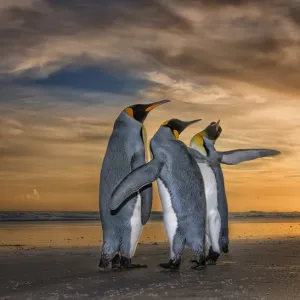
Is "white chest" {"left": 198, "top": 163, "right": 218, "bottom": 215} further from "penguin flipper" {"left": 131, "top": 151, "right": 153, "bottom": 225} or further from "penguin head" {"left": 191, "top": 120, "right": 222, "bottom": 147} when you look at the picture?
"penguin flipper" {"left": 131, "top": 151, "right": 153, "bottom": 225}

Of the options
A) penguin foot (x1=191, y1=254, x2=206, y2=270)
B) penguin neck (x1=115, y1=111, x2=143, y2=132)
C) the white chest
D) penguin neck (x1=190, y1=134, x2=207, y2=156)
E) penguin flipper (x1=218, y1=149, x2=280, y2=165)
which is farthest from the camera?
penguin flipper (x1=218, y1=149, x2=280, y2=165)

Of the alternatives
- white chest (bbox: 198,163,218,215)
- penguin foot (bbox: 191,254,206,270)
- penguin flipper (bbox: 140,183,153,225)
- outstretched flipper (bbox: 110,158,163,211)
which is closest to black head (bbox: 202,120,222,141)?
white chest (bbox: 198,163,218,215)

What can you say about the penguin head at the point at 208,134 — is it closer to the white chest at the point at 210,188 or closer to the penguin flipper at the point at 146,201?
the white chest at the point at 210,188

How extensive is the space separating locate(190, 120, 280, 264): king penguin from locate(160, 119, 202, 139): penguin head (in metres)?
0.82

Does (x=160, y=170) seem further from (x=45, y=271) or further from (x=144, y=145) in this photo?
(x=45, y=271)

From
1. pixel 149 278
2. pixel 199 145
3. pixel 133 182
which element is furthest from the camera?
pixel 199 145

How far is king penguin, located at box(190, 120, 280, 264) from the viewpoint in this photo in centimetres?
806

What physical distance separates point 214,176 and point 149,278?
2528mm

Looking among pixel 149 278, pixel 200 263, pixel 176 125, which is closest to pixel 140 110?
pixel 176 125

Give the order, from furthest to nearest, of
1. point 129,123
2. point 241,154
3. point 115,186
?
point 241,154
point 129,123
point 115,186

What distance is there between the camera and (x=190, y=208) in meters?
6.91

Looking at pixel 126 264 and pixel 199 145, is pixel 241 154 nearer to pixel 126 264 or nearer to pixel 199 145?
pixel 199 145

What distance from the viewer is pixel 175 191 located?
696cm

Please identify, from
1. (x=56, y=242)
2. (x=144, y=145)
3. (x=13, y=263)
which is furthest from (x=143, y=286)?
(x=56, y=242)
